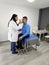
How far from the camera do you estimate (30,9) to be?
586 centimetres

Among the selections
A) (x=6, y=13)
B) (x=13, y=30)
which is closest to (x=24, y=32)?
(x=13, y=30)

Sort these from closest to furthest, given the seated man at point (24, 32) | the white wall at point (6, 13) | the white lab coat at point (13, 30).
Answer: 1. the white lab coat at point (13, 30)
2. the seated man at point (24, 32)
3. the white wall at point (6, 13)

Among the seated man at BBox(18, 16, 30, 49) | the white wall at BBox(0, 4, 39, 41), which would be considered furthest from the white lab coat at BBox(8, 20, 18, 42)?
the white wall at BBox(0, 4, 39, 41)

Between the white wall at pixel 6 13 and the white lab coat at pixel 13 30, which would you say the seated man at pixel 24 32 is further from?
the white wall at pixel 6 13

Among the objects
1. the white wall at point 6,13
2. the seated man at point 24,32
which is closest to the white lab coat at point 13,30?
the seated man at point 24,32

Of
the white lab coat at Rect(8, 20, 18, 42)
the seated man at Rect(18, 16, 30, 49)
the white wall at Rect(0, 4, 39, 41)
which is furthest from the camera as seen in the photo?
the white wall at Rect(0, 4, 39, 41)

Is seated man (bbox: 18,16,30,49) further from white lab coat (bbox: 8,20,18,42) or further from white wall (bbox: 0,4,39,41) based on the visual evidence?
white wall (bbox: 0,4,39,41)

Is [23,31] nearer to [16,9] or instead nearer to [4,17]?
[4,17]

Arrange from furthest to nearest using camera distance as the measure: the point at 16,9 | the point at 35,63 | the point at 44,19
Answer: the point at 44,19
the point at 16,9
the point at 35,63

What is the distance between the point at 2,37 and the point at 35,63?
2.75 meters

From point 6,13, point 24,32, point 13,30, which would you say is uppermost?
point 6,13

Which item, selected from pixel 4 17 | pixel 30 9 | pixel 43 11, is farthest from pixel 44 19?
pixel 4 17

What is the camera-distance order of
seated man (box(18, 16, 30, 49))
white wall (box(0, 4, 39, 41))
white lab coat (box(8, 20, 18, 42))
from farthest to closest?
white wall (box(0, 4, 39, 41))
seated man (box(18, 16, 30, 49))
white lab coat (box(8, 20, 18, 42))

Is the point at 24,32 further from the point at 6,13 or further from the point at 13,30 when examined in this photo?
the point at 6,13
